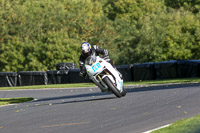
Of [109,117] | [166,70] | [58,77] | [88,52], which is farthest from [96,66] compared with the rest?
[58,77]

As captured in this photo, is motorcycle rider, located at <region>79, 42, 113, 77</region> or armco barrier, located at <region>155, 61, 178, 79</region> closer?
motorcycle rider, located at <region>79, 42, 113, 77</region>

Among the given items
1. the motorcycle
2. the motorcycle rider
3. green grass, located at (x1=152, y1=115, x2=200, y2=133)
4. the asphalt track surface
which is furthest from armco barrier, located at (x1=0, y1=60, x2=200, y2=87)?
green grass, located at (x1=152, y1=115, x2=200, y2=133)

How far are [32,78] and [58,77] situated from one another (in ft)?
7.05

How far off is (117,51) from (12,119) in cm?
4777

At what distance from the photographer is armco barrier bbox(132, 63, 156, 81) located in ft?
103

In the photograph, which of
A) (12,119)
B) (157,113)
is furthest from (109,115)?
(12,119)

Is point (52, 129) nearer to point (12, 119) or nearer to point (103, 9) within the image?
point (12, 119)

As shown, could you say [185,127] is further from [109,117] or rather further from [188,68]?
[188,68]

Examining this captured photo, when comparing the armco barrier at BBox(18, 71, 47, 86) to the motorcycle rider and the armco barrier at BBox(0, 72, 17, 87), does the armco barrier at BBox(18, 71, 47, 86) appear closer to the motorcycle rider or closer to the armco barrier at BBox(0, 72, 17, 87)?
the armco barrier at BBox(0, 72, 17, 87)

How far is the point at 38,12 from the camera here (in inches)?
2424

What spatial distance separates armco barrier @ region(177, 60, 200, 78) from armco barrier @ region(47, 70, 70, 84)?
9120 mm

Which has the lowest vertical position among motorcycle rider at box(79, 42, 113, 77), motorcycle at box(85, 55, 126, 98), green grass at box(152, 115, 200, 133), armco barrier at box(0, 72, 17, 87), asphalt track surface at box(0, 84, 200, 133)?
armco barrier at box(0, 72, 17, 87)

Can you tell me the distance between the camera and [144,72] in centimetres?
3178

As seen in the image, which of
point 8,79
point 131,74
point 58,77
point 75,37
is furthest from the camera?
point 75,37
